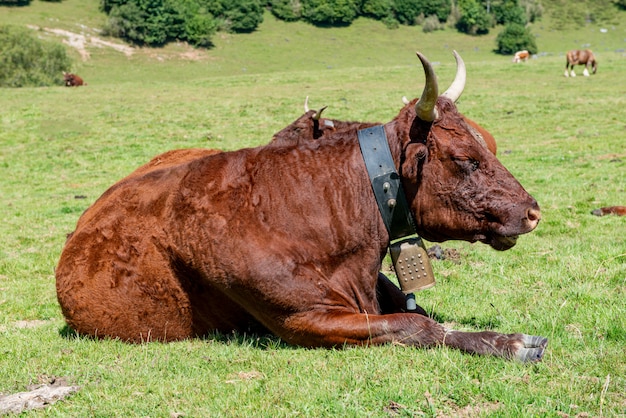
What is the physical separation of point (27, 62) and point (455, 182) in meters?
53.4

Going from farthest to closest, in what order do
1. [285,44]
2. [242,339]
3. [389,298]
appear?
[285,44] → [389,298] → [242,339]

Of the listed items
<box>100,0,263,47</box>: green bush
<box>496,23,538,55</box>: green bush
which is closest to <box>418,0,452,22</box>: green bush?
<box>496,23,538,55</box>: green bush

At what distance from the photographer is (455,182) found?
16.7ft

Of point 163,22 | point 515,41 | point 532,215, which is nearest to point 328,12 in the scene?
point 163,22

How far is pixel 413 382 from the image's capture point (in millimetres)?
4039

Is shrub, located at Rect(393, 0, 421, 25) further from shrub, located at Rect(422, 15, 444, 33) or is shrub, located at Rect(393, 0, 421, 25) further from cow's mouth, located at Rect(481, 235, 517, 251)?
cow's mouth, located at Rect(481, 235, 517, 251)

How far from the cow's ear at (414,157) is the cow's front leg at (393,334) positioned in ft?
3.40

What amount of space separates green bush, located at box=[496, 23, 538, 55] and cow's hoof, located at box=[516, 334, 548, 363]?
8351cm

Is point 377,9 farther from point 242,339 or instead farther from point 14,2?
point 242,339

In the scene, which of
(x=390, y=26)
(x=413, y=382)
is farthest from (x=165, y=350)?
(x=390, y=26)

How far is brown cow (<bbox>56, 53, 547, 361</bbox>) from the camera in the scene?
498cm

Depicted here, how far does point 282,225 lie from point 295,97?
3112cm

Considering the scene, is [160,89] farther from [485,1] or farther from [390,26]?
[485,1]

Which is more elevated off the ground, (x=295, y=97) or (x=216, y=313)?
(x=216, y=313)
